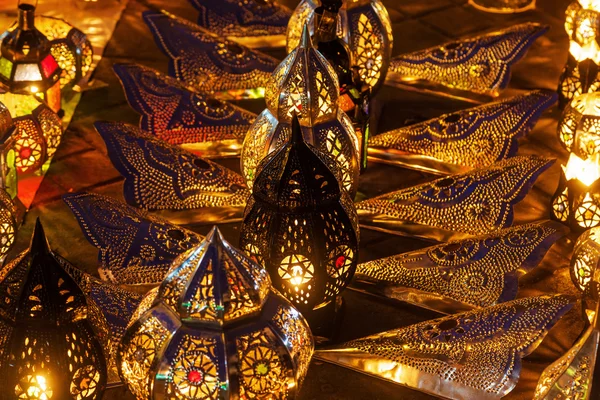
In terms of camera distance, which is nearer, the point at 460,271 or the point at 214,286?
the point at 214,286

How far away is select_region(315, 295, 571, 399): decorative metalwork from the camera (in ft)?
7.41

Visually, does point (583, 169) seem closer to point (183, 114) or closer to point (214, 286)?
point (183, 114)

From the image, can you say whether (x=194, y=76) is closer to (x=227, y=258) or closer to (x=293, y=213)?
(x=293, y=213)

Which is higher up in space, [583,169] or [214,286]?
[214,286]

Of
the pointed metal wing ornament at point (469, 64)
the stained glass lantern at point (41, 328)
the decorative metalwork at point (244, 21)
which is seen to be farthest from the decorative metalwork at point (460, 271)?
the decorative metalwork at point (244, 21)

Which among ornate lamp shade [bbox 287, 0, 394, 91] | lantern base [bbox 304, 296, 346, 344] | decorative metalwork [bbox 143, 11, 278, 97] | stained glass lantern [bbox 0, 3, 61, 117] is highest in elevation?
ornate lamp shade [bbox 287, 0, 394, 91]

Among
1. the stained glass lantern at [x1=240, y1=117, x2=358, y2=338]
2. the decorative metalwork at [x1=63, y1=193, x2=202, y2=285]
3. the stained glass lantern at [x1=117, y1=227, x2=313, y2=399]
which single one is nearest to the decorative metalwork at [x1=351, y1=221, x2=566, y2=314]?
the stained glass lantern at [x1=240, y1=117, x2=358, y2=338]

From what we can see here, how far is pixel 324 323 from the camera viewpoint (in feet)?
8.09

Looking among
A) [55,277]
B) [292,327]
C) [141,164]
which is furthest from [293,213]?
[141,164]

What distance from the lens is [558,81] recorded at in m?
3.78

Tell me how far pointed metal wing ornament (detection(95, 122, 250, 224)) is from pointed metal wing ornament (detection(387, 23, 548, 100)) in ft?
3.15

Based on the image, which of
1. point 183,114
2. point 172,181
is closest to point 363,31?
point 183,114

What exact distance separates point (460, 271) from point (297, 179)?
1.86 feet

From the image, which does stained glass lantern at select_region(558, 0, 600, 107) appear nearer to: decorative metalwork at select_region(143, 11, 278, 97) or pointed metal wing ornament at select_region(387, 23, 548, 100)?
pointed metal wing ornament at select_region(387, 23, 548, 100)
